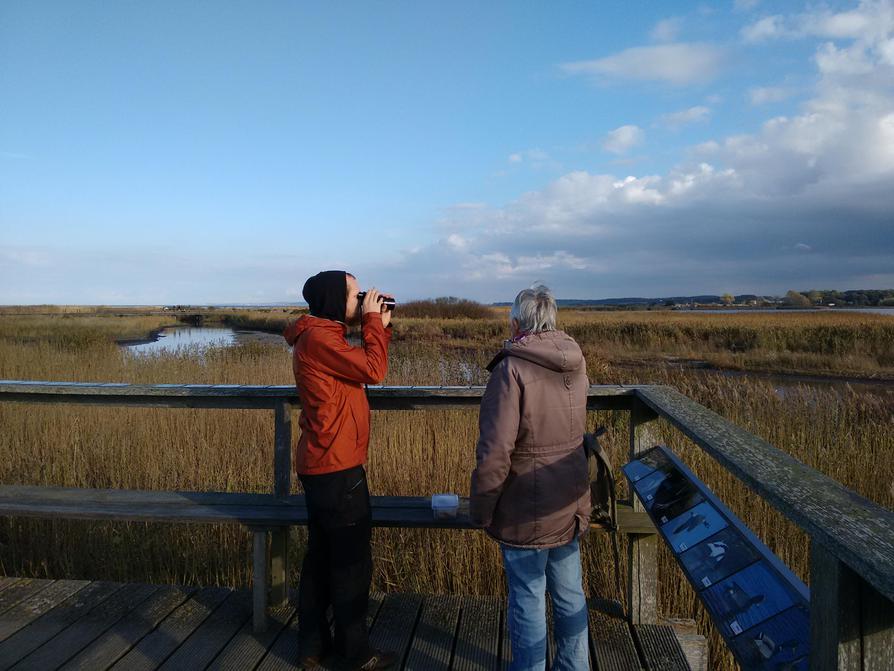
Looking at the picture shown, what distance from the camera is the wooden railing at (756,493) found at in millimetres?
990

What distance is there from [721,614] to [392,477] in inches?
133

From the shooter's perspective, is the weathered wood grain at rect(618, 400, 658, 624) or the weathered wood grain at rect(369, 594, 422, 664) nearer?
the weathered wood grain at rect(369, 594, 422, 664)

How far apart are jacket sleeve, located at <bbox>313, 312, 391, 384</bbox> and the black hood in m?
0.09

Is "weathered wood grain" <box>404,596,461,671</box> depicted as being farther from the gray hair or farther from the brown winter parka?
the gray hair

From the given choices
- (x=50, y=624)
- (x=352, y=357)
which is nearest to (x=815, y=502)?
(x=352, y=357)

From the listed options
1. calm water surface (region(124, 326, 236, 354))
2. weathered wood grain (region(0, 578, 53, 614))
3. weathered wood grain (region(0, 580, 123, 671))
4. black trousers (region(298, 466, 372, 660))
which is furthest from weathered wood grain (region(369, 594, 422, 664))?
calm water surface (region(124, 326, 236, 354))

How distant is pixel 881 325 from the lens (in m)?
22.5

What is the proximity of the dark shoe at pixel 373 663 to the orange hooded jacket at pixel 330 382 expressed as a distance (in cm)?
74

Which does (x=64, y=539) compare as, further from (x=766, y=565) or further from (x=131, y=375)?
(x=131, y=375)

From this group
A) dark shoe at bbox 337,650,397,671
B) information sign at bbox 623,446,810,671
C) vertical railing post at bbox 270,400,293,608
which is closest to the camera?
information sign at bbox 623,446,810,671

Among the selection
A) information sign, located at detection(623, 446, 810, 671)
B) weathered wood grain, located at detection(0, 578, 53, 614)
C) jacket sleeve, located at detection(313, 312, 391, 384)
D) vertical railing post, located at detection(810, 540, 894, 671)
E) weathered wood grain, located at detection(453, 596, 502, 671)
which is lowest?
weathered wood grain, located at detection(0, 578, 53, 614)

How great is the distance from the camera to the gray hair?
197 centimetres

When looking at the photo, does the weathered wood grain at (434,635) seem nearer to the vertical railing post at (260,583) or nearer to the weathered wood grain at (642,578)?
the vertical railing post at (260,583)

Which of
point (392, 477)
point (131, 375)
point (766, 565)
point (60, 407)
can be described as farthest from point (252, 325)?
point (766, 565)
